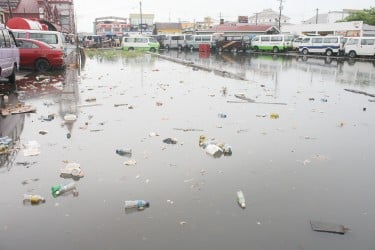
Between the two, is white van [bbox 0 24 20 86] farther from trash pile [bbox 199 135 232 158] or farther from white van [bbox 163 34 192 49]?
white van [bbox 163 34 192 49]

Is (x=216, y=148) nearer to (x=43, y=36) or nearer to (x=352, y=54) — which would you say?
(x=43, y=36)

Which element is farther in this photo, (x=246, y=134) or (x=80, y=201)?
(x=246, y=134)

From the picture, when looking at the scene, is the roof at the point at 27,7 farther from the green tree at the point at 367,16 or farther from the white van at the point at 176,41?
the green tree at the point at 367,16

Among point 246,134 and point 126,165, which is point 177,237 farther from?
point 246,134

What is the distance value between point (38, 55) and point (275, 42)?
28.8 metres

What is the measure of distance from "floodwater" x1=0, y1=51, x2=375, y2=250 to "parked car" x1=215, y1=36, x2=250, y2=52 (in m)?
34.8

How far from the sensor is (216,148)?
584 cm

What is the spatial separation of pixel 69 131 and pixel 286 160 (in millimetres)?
3976

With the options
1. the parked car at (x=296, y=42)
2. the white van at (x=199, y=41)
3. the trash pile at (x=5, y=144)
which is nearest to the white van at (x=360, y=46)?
the parked car at (x=296, y=42)

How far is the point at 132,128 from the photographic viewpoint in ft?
23.6

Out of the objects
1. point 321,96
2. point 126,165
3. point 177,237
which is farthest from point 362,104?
point 177,237

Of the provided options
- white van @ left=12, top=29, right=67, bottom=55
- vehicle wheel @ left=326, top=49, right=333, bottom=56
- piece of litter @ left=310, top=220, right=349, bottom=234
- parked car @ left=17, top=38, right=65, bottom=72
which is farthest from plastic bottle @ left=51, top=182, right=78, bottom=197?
vehicle wheel @ left=326, top=49, right=333, bottom=56

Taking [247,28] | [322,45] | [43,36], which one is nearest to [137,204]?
[43,36]

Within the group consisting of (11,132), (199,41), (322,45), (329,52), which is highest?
(199,41)
